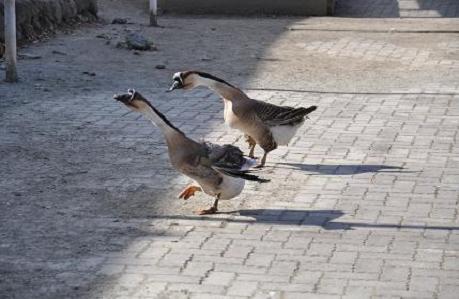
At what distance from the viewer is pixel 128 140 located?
928 cm

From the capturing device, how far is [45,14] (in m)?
14.7

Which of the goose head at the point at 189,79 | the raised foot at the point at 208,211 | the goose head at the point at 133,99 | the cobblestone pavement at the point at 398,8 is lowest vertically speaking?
the cobblestone pavement at the point at 398,8

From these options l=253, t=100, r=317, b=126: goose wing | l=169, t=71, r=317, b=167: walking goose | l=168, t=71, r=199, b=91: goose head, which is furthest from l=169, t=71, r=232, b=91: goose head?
l=253, t=100, r=317, b=126: goose wing

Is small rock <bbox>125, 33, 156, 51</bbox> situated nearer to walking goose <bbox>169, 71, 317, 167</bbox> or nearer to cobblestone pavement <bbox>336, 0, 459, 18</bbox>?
cobblestone pavement <bbox>336, 0, 459, 18</bbox>

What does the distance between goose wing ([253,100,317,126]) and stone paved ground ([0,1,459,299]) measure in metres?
0.37

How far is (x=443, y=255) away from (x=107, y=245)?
2.00 m

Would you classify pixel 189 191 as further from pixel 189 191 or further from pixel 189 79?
pixel 189 79

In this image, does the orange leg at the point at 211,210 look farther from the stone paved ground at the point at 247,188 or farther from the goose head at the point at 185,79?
the goose head at the point at 185,79

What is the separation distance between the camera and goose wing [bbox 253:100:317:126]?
8312mm

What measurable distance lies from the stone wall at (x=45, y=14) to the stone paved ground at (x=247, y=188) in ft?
1.69

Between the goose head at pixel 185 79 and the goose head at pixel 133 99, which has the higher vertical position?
the goose head at pixel 133 99

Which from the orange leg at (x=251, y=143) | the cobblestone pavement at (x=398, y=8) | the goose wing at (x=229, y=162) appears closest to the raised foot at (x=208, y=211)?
the goose wing at (x=229, y=162)

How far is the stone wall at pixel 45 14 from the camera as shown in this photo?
45.7 feet

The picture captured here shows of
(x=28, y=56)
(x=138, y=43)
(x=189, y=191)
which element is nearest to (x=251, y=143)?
(x=189, y=191)
